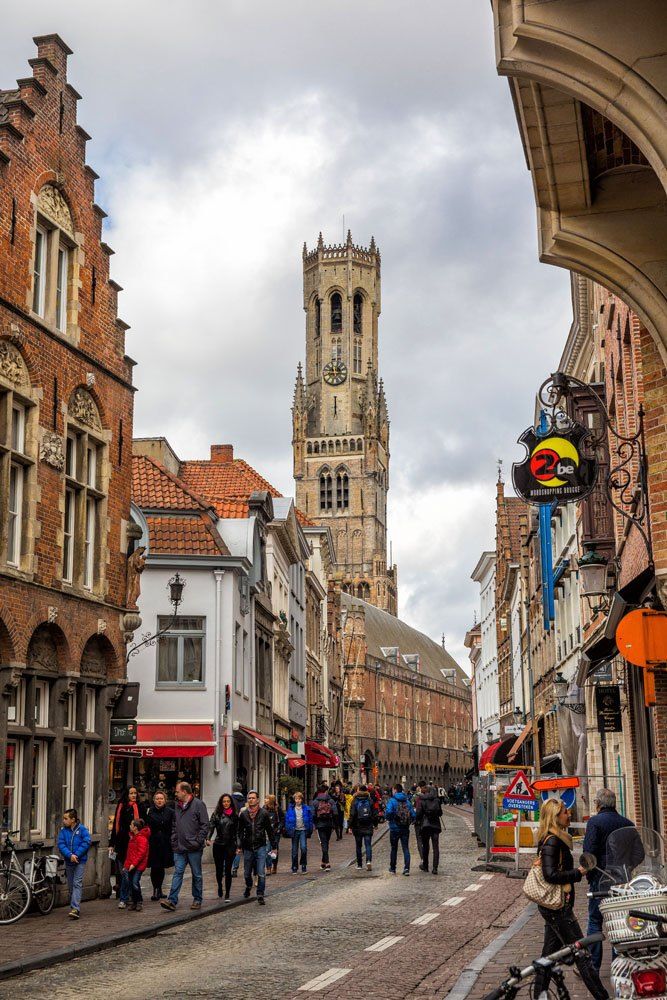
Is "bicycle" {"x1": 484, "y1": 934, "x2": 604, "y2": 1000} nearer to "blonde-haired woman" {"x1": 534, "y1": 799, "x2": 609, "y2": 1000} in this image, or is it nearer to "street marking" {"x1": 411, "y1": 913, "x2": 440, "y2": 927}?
"blonde-haired woman" {"x1": 534, "y1": 799, "x2": 609, "y2": 1000}

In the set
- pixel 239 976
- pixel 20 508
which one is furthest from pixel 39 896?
pixel 239 976

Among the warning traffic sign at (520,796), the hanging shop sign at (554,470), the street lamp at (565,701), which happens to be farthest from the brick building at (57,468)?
the street lamp at (565,701)

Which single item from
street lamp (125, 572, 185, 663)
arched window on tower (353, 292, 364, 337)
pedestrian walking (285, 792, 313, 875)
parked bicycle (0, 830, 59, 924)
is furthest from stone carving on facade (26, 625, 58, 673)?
arched window on tower (353, 292, 364, 337)

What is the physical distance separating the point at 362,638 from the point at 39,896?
95.2m

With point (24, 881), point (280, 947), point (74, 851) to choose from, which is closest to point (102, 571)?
point (74, 851)

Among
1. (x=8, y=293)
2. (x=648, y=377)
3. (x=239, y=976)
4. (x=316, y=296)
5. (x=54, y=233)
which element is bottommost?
(x=239, y=976)

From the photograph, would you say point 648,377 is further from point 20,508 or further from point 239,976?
point 20,508

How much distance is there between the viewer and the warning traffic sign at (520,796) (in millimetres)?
22625

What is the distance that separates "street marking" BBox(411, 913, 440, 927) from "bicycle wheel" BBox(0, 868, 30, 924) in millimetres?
4668

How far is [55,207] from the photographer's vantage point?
1902 cm

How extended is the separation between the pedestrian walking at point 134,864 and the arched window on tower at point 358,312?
136 meters

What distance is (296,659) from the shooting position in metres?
53.2

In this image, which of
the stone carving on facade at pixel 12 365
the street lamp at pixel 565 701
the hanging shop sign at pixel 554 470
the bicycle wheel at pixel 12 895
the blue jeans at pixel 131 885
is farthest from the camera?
the street lamp at pixel 565 701

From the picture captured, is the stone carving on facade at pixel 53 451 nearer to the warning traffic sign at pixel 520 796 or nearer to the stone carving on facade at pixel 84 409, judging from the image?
the stone carving on facade at pixel 84 409
